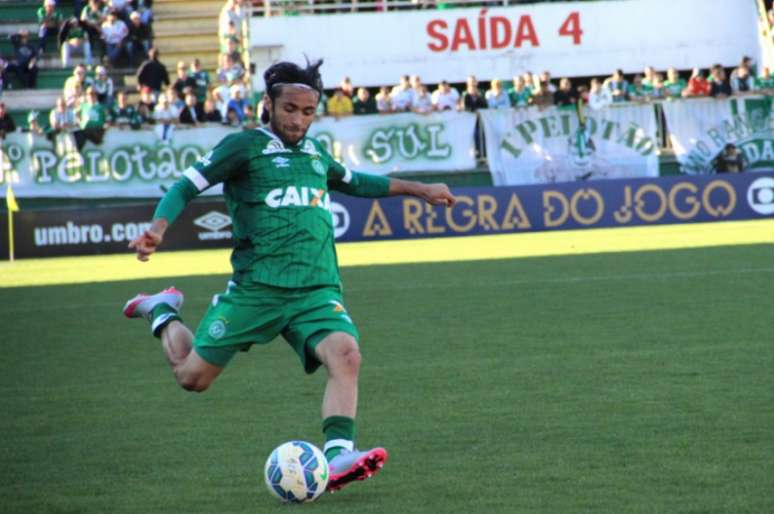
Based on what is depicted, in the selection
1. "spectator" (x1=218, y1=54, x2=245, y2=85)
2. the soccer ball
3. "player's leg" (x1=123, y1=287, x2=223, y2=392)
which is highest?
"spectator" (x1=218, y1=54, x2=245, y2=85)

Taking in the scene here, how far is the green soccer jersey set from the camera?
6.86 metres

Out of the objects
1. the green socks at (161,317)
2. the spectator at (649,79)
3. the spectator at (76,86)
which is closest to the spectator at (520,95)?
the spectator at (649,79)

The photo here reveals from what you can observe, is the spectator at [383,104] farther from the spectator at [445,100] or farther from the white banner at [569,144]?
the white banner at [569,144]

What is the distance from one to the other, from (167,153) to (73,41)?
5156mm

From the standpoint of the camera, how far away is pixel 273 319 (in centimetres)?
684

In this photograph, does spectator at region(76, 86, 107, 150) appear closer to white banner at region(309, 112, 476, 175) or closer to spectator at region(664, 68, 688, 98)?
white banner at region(309, 112, 476, 175)

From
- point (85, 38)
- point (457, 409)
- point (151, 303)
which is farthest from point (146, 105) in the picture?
point (151, 303)

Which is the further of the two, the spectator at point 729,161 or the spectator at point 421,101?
the spectator at point 421,101

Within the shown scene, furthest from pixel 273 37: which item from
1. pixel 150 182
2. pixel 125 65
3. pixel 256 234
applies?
pixel 256 234

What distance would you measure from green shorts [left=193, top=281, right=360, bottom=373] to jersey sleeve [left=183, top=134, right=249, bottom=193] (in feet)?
1.63

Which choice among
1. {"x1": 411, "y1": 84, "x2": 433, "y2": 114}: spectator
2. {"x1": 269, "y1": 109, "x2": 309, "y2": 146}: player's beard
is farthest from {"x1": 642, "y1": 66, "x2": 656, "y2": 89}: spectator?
{"x1": 269, "y1": 109, "x2": 309, "y2": 146}: player's beard

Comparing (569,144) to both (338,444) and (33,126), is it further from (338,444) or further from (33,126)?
(338,444)

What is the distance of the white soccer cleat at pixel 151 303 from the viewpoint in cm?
780

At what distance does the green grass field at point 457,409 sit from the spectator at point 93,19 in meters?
17.5
